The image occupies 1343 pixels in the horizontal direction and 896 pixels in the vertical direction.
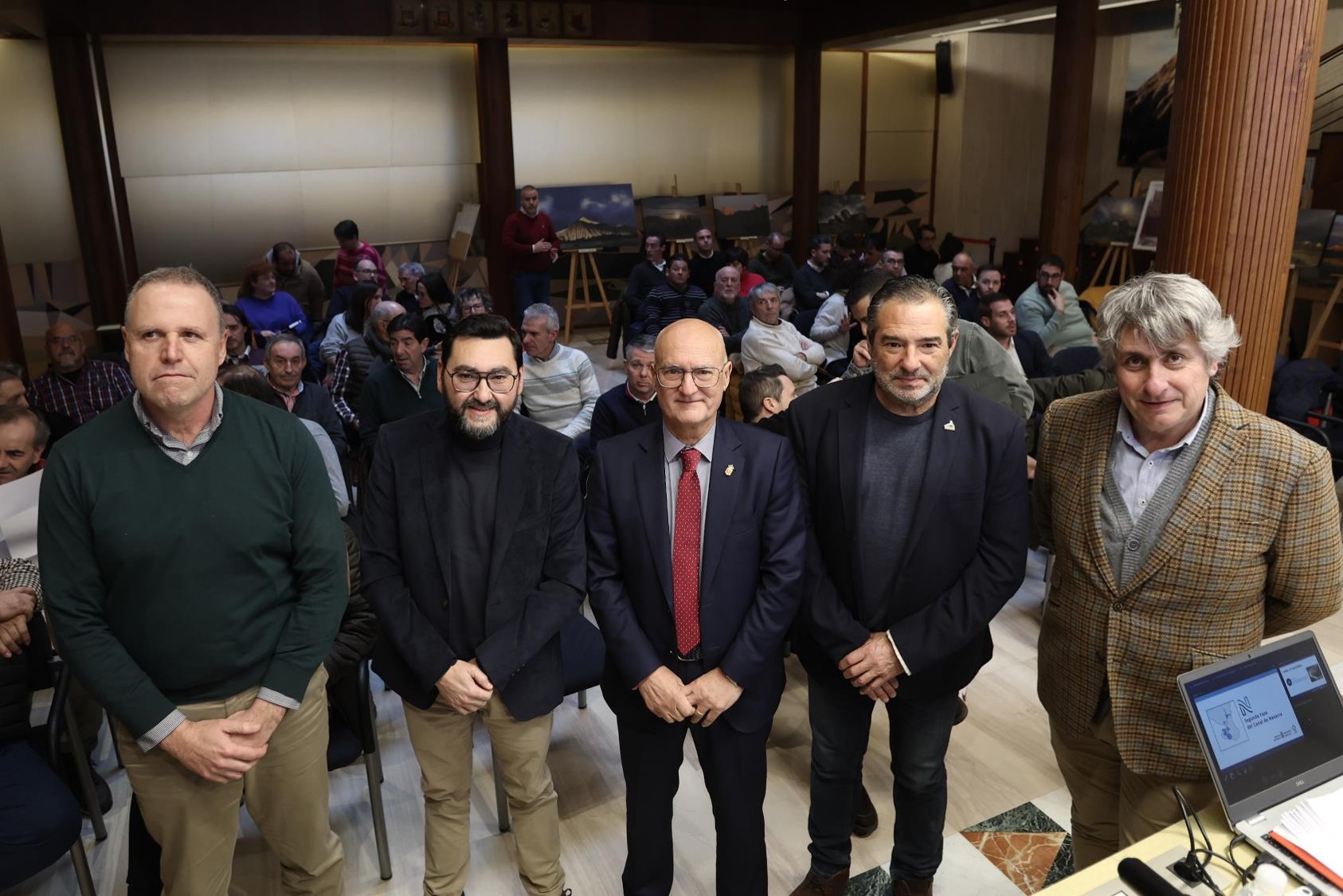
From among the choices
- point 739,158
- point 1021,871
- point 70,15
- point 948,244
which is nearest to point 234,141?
point 70,15

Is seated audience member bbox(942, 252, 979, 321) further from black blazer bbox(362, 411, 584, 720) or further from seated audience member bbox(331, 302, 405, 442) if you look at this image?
black blazer bbox(362, 411, 584, 720)

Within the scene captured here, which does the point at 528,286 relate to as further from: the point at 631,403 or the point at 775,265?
the point at 631,403

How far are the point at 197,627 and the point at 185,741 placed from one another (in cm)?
26

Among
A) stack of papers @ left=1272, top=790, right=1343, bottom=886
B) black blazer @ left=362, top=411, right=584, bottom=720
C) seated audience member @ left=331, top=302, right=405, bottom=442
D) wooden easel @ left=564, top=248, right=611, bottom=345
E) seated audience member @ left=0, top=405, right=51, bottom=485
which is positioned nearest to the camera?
stack of papers @ left=1272, top=790, right=1343, bottom=886

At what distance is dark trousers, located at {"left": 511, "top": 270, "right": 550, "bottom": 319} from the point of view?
9680mm

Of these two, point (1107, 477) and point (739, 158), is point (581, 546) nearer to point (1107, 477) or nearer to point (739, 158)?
point (1107, 477)

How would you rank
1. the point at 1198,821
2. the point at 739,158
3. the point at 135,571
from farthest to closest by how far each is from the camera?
the point at 739,158
the point at 135,571
the point at 1198,821

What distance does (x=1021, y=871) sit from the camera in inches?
115

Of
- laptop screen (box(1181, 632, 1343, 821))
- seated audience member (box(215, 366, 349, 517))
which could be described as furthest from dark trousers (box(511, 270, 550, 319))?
laptop screen (box(1181, 632, 1343, 821))

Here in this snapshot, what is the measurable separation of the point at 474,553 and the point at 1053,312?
5674mm

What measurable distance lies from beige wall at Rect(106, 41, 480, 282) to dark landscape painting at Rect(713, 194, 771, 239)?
3160mm

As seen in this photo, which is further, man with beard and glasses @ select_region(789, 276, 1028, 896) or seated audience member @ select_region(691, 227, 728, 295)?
seated audience member @ select_region(691, 227, 728, 295)

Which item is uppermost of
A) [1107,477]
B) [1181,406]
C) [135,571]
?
[1181,406]

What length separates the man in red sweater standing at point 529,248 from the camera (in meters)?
A: 9.48
